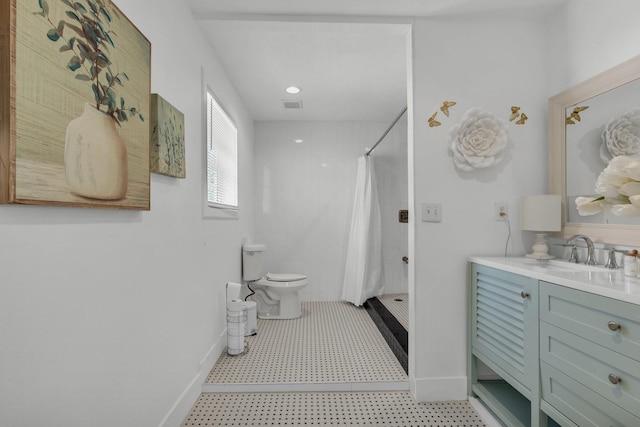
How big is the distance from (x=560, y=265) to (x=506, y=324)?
48 centimetres

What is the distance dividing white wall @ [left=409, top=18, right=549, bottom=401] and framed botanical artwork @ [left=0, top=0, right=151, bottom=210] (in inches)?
60.3

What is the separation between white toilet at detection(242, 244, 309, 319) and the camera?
11.3 feet

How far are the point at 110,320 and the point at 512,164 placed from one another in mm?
2246

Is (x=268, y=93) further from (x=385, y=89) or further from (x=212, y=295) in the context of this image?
(x=212, y=295)

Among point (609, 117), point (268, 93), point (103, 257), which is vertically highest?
point (268, 93)

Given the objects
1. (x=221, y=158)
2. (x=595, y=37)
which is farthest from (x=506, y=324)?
(x=221, y=158)

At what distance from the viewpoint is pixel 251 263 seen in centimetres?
345

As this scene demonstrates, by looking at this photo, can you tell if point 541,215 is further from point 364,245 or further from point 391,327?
point 364,245

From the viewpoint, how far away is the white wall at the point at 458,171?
2.10 m

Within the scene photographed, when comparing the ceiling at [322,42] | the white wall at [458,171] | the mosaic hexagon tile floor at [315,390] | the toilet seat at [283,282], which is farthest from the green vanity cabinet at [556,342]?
the toilet seat at [283,282]

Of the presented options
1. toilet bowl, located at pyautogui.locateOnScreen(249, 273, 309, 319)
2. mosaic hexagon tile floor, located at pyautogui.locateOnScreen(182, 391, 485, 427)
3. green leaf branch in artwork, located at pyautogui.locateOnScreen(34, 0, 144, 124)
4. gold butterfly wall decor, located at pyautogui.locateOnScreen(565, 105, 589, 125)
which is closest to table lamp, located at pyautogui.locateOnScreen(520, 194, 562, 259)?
gold butterfly wall decor, located at pyautogui.locateOnScreen(565, 105, 589, 125)

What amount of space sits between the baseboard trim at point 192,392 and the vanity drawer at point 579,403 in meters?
1.73

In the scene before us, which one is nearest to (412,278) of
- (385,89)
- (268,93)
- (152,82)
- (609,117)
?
(609,117)

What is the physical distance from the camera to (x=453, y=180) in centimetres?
212
